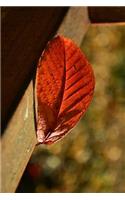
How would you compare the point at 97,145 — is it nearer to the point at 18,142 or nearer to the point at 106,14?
the point at 106,14

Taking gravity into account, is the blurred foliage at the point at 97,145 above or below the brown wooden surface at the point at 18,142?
below

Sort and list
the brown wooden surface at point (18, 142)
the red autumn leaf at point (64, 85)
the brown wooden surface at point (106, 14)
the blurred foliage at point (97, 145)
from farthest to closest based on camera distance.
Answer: the blurred foliage at point (97, 145) → the brown wooden surface at point (106, 14) → the red autumn leaf at point (64, 85) → the brown wooden surface at point (18, 142)

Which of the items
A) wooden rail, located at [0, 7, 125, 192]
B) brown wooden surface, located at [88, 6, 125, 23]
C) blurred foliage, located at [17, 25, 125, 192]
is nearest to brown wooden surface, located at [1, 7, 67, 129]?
wooden rail, located at [0, 7, 125, 192]

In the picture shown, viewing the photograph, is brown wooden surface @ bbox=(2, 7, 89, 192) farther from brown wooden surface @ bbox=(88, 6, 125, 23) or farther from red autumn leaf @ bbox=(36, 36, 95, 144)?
brown wooden surface @ bbox=(88, 6, 125, 23)

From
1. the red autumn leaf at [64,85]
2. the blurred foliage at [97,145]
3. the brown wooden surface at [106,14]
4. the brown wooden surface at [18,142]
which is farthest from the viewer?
the blurred foliage at [97,145]

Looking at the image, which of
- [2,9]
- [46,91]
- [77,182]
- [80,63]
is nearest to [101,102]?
[77,182]

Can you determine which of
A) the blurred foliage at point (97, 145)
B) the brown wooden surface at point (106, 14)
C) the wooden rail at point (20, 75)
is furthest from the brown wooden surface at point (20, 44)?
the blurred foliage at point (97, 145)

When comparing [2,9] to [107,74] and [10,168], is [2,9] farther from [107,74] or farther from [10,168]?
[107,74]

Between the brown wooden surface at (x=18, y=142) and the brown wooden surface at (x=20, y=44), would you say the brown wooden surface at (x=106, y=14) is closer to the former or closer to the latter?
the brown wooden surface at (x=20, y=44)
